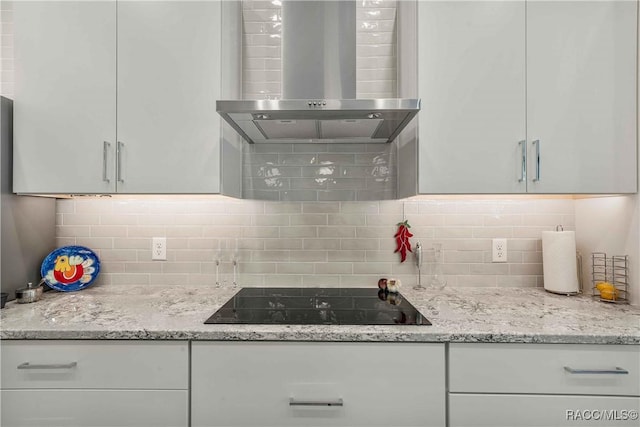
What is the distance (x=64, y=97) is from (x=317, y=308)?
1481 millimetres

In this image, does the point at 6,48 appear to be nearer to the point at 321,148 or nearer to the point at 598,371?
the point at 321,148

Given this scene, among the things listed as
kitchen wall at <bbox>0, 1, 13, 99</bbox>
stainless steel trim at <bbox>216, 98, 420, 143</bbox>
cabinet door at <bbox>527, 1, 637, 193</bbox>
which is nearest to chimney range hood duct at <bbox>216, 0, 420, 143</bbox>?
stainless steel trim at <bbox>216, 98, 420, 143</bbox>

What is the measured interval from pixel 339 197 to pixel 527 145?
3.00ft

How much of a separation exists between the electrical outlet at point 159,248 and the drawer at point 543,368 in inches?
59.6

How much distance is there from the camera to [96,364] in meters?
1.25

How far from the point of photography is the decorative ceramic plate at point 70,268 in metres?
1.81

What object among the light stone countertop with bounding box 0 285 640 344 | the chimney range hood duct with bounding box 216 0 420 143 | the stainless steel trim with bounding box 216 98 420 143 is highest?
the chimney range hood duct with bounding box 216 0 420 143

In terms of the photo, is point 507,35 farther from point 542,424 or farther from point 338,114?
point 542,424

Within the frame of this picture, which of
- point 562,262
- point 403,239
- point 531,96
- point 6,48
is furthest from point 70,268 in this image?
point 562,262

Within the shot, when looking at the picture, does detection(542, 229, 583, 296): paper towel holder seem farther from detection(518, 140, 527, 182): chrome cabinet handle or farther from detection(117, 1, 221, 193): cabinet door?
detection(117, 1, 221, 193): cabinet door

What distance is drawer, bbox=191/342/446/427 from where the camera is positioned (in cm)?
122

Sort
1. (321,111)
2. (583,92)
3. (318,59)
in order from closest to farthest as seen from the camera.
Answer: (321,111), (583,92), (318,59)

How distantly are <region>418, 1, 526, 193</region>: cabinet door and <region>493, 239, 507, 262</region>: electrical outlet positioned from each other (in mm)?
470

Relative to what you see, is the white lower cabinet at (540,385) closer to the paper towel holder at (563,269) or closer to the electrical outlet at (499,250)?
the paper towel holder at (563,269)
